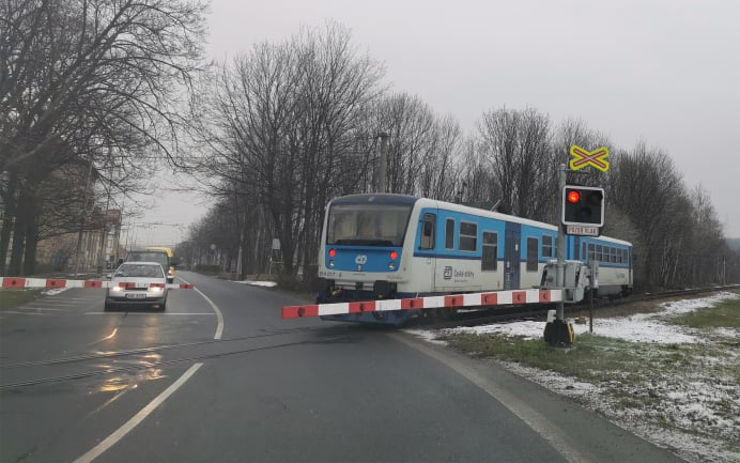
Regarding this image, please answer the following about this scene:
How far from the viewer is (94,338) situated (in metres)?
11.1

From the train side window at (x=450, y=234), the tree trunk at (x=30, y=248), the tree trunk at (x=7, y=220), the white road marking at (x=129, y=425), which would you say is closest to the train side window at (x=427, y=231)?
the train side window at (x=450, y=234)

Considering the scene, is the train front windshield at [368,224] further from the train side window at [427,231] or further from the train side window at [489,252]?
the train side window at [489,252]

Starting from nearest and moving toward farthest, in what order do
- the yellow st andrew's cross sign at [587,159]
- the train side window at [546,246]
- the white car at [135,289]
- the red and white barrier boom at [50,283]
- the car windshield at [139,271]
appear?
the yellow st andrew's cross sign at [587,159], the red and white barrier boom at [50,283], the white car at [135,289], the car windshield at [139,271], the train side window at [546,246]

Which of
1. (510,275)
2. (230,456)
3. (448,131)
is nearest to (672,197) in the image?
(448,131)

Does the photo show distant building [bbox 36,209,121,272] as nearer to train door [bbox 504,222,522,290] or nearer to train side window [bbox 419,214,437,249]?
train door [bbox 504,222,522,290]

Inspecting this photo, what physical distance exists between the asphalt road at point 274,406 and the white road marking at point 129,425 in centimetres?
2

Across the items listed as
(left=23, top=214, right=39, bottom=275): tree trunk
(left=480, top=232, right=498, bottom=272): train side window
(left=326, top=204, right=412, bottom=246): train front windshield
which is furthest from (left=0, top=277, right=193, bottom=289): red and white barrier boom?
(left=23, top=214, right=39, bottom=275): tree trunk

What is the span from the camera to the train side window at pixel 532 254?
18875 mm

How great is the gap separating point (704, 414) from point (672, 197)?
198 ft

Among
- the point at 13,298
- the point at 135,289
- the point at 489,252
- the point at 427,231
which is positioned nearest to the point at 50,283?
the point at 135,289

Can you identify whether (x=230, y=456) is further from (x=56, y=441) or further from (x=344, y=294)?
(x=344, y=294)

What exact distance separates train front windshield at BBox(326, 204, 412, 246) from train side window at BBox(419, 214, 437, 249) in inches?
19.0

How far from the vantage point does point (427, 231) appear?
1384cm

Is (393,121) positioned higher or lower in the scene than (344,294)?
higher
